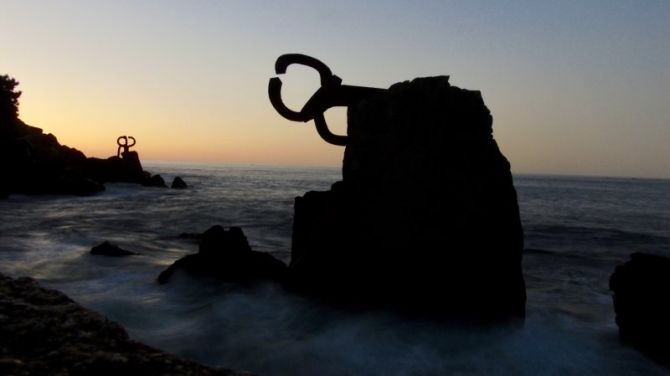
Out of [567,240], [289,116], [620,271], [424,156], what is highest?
[289,116]

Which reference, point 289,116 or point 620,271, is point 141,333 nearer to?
point 289,116

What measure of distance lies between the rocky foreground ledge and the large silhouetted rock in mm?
3343

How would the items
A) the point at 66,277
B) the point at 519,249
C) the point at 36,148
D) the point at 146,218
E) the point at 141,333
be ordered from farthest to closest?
the point at 36,148 < the point at 146,218 < the point at 66,277 < the point at 519,249 < the point at 141,333

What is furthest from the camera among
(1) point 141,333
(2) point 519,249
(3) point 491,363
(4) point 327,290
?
(4) point 327,290

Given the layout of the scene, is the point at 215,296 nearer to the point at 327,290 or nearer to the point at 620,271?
the point at 327,290

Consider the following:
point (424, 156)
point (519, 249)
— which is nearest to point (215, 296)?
point (424, 156)

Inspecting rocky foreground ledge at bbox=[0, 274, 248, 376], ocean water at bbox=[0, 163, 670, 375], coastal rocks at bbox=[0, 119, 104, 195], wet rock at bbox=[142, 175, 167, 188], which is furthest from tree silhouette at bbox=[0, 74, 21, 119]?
rocky foreground ledge at bbox=[0, 274, 248, 376]

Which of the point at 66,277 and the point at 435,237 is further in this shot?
the point at 66,277

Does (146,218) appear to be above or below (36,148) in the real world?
below

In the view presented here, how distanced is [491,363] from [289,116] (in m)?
3.48

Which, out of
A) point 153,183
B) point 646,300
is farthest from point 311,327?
point 153,183

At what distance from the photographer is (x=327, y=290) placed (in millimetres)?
5996

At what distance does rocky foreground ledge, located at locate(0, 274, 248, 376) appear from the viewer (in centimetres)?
204

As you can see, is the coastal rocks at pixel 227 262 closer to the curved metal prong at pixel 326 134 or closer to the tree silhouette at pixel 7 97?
the curved metal prong at pixel 326 134
